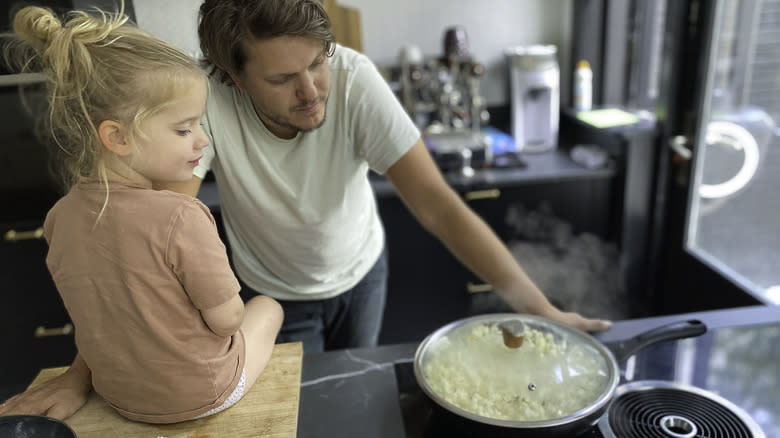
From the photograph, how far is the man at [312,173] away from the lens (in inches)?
28.3

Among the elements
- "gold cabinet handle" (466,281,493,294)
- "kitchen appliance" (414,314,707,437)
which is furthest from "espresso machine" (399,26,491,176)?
"kitchen appliance" (414,314,707,437)

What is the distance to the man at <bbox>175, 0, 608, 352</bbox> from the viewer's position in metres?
0.72

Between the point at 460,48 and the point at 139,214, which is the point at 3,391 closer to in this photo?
the point at 139,214

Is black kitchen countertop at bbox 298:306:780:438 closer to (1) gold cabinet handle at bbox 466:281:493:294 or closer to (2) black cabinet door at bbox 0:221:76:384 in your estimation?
(2) black cabinet door at bbox 0:221:76:384

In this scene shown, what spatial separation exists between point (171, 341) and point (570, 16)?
259 cm

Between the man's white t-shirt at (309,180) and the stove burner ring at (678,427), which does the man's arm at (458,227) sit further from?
the stove burner ring at (678,427)

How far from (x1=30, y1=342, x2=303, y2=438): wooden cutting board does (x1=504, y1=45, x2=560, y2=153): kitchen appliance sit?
2079 millimetres

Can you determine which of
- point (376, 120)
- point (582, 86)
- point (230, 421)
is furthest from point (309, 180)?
→ point (582, 86)

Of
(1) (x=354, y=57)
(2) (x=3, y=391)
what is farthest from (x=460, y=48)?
(2) (x=3, y=391)

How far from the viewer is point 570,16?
2.72 metres

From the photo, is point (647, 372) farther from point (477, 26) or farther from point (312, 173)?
point (477, 26)

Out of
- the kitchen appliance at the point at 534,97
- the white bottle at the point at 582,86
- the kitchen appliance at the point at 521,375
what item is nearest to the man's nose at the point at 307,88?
the kitchen appliance at the point at 521,375

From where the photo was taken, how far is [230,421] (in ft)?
2.29

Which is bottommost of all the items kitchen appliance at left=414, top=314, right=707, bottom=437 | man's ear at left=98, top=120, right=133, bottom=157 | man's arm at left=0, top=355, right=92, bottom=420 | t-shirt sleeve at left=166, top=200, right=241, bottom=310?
kitchen appliance at left=414, top=314, right=707, bottom=437
